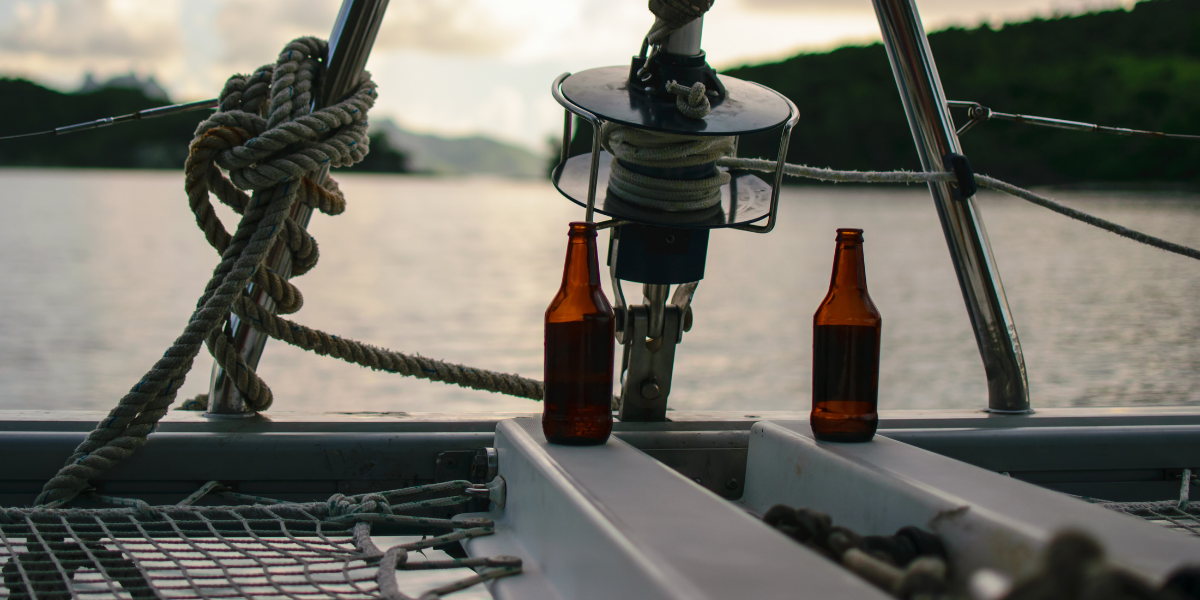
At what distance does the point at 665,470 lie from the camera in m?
0.81

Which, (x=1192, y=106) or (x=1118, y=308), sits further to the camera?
(x=1192, y=106)

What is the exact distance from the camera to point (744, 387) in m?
6.78

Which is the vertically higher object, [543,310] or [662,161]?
[662,161]

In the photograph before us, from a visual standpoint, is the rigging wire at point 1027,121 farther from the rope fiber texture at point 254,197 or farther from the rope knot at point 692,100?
the rope fiber texture at point 254,197

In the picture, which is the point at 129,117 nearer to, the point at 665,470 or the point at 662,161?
the point at 662,161

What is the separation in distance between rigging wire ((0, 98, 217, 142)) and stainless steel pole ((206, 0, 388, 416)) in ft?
0.64

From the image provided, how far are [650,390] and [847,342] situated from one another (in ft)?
0.98

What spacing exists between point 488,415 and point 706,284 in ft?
38.0

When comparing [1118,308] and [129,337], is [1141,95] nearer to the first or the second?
[1118,308]

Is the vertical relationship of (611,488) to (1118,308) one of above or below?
above

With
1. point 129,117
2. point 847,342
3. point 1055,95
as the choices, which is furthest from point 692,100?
point 1055,95

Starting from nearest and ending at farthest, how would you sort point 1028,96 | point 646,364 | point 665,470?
1. point 665,470
2. point 646,364
3. point 1028,96

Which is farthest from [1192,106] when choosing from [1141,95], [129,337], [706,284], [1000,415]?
[1000,415]

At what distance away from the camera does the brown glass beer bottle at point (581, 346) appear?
94 centimetres
